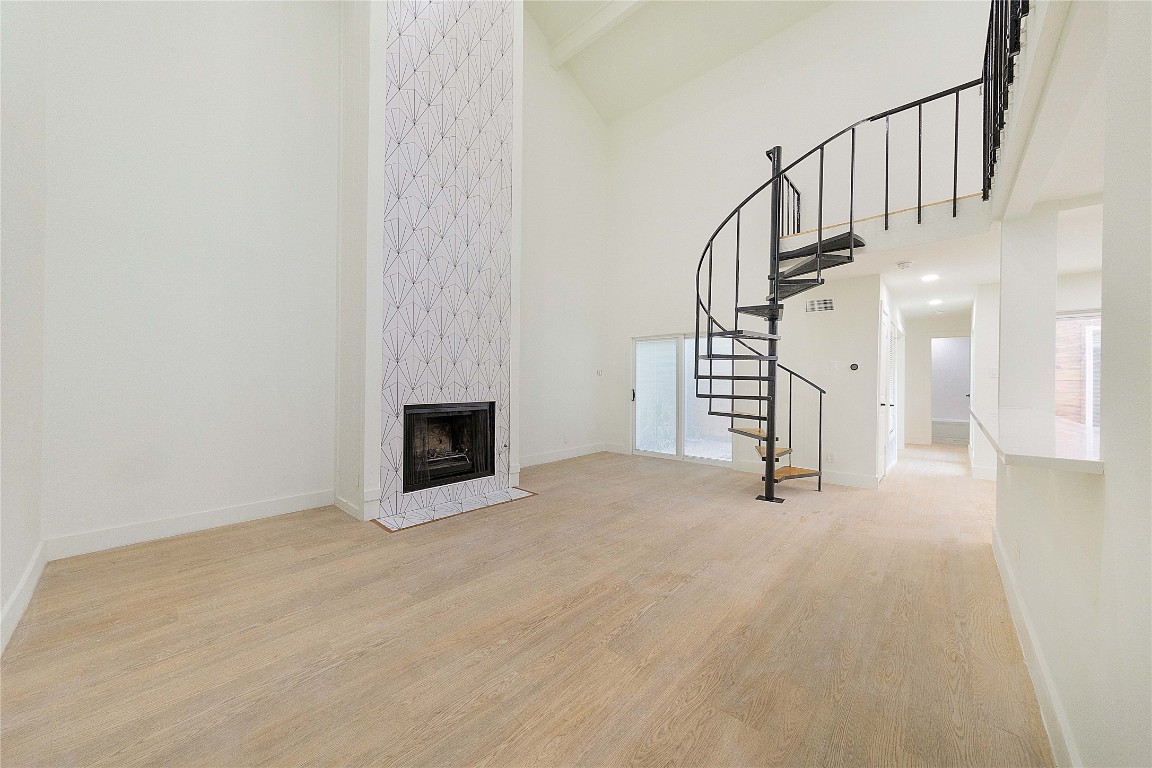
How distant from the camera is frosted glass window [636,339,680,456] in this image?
640 centimetres

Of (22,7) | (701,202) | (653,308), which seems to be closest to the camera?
(22,7)

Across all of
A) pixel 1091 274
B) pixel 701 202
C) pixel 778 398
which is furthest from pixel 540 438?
pixel 1091 274

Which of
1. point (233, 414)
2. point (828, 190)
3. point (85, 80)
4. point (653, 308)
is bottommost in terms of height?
point (233, 414)

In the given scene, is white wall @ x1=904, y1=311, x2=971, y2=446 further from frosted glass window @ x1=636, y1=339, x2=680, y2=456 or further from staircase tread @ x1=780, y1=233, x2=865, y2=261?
staircase tread @ x1=780, y1=233, x2=865, y2=261

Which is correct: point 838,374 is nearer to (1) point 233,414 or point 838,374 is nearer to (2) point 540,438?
(2) point 540,438

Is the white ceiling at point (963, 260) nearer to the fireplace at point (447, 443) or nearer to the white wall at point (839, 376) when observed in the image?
the white wall at point (839, 376)

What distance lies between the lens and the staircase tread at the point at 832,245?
374cm

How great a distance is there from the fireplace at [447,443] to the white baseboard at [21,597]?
2008mm

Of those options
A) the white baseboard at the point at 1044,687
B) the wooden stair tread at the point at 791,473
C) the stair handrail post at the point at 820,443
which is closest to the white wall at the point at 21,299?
the white baseboard at the point at 1044,687

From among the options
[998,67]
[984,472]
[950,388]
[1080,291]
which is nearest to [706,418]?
[984,472]

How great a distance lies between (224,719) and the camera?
1507mm

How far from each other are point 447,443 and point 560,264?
3.23m

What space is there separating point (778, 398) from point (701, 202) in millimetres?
2814

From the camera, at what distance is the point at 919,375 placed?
8.77 meters
